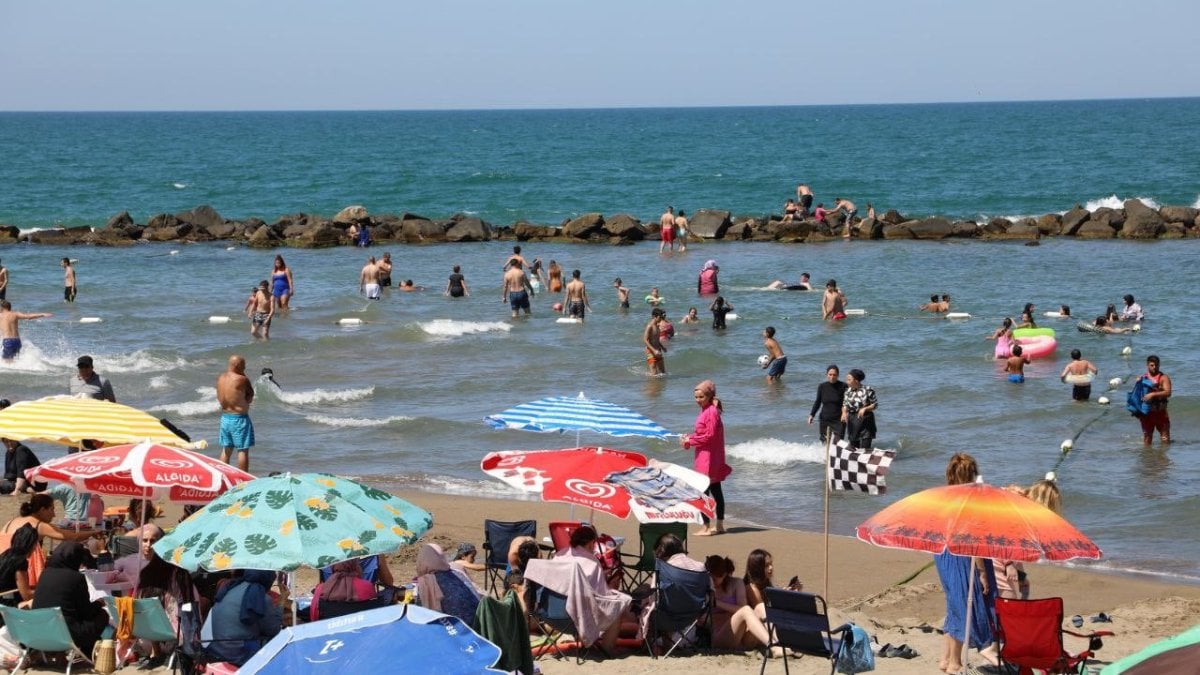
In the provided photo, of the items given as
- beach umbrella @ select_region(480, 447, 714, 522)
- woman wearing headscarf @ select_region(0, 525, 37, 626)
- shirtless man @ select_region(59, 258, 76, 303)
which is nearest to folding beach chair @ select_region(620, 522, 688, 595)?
beach umbrella @ select_region(480, 447, 714, 522)

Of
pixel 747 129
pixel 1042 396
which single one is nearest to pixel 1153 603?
pixel 1042 396

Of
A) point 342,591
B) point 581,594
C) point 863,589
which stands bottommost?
point 863,589

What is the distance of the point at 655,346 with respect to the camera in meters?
22.0

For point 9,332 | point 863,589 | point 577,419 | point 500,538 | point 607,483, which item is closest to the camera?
point 607,483

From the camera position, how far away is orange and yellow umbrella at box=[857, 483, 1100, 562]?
751cm

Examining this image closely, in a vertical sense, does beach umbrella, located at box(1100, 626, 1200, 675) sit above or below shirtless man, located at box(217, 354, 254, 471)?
above

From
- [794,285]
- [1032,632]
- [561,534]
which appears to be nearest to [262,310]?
[794,285]

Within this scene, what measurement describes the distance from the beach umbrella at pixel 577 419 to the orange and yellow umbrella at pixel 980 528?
325 centimetres

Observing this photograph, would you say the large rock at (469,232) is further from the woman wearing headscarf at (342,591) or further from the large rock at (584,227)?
the woman wearing headscarf at (342,591)

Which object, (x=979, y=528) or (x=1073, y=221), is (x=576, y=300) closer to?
(x=1073, y=221)

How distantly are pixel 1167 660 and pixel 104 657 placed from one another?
20.9 feet

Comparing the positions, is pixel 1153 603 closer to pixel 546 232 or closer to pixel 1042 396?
pixel 1042 396

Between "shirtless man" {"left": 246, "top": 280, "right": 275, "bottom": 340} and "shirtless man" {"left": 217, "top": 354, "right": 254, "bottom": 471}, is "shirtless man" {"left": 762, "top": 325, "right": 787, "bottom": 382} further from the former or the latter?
"shirtless man" {"left": 246, "top": 280, "right": 275, "bottom": 340}

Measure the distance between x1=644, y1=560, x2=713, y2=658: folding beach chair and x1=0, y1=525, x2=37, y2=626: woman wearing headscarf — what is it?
→ 400 cm
